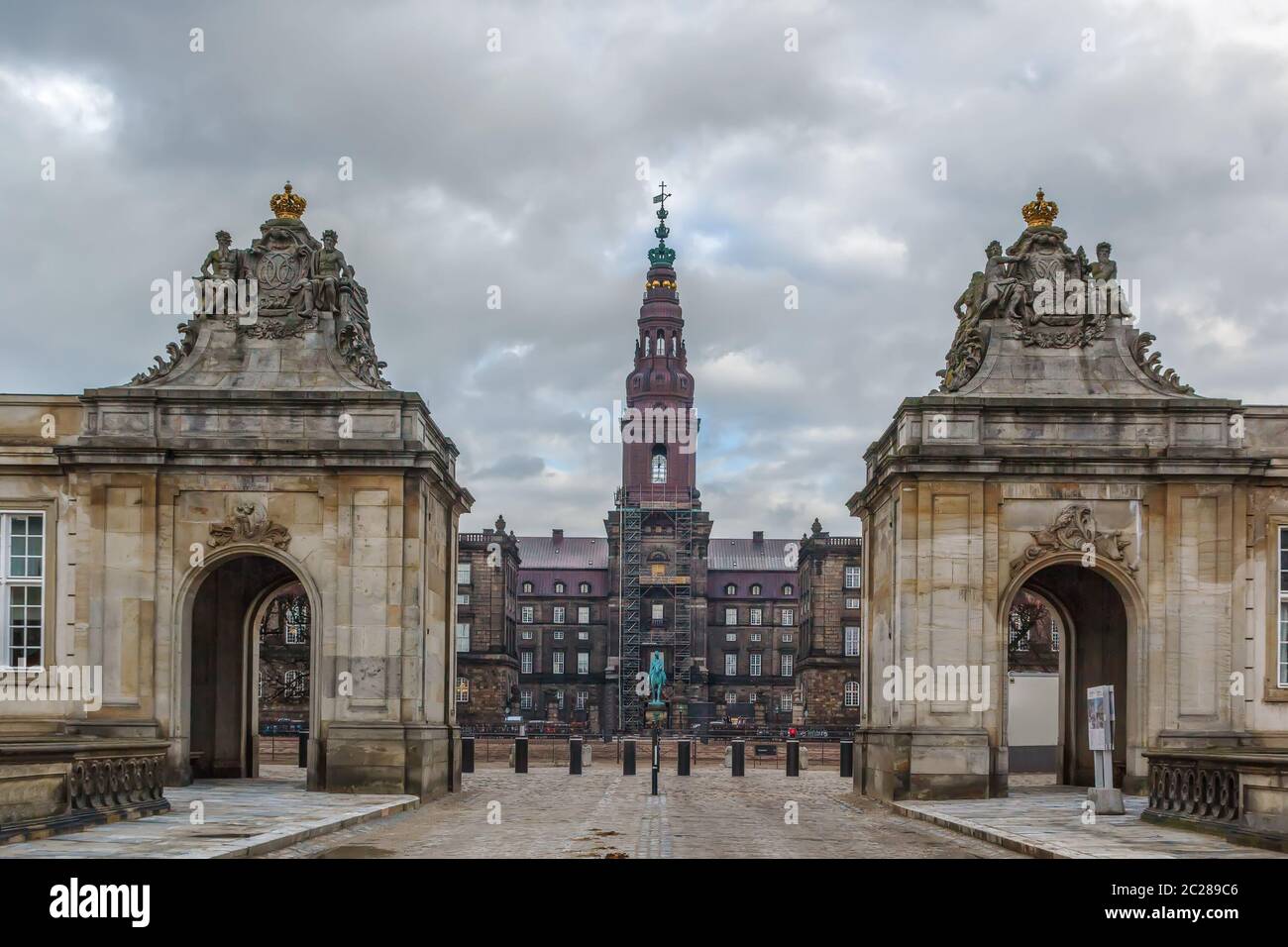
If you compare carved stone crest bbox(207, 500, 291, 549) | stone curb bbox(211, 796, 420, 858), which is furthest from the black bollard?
carved stone crest bbox(207, 500, 291, 549)

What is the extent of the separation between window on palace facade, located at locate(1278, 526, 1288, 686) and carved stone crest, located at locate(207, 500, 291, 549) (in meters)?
19.7

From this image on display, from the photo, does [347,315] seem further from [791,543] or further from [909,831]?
[791,543]

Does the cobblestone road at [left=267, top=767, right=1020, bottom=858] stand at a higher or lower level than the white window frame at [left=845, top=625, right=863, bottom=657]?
higher

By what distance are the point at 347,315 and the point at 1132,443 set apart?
52.5 feet

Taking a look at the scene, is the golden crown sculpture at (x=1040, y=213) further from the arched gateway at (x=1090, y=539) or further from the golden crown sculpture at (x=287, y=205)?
the golden crown sculpture at (x=287, y=205)

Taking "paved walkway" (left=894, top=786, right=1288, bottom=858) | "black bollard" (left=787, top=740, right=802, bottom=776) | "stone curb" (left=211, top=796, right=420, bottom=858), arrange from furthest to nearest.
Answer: "black bollard" (left=787, top=740, right=802, bottom=776)
"paved walkway" (left=894, top=786, right=1288, bottom=858)
"stone curb" (left=211, top=796, right=420, bottom=858)

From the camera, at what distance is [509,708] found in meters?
127

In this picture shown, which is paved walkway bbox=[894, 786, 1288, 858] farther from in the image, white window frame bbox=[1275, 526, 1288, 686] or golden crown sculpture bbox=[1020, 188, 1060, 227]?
golden crown sculpture bbox=[1020, 188, 1060, 227]

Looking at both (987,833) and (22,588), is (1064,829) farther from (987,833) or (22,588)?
(22,588)

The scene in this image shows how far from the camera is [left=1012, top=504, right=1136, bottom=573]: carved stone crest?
109 feet

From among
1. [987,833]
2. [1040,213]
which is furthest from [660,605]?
[987,833]

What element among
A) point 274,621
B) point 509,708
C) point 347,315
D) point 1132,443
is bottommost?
point 509,708
